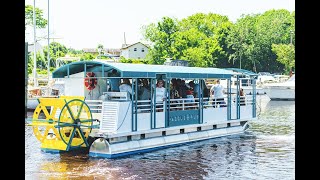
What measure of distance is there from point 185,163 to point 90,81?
4333mm

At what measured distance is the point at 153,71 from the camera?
16.7m

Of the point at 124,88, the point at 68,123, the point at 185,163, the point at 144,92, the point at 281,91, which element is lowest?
the point at 185,163

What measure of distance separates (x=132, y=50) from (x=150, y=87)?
91156 mm

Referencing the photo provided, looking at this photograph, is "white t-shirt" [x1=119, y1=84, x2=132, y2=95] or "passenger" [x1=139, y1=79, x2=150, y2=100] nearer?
"white t-shirt" [x1=119, y1=84, x2=132, y2=95]

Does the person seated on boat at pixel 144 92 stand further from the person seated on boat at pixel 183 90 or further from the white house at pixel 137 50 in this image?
the white house at pixel 137 50

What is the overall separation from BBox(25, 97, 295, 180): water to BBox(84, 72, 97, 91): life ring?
2.43 meters

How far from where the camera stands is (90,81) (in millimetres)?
17078

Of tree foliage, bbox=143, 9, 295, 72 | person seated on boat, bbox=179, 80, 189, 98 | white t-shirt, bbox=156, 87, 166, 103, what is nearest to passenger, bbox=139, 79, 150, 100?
white t-shirt, bbox=156, 87, 166, 103

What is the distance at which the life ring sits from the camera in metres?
17.0

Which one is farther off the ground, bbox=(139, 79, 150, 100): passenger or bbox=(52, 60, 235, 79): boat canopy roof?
bbox=(52, 60, 235, 79): boat canopy roof

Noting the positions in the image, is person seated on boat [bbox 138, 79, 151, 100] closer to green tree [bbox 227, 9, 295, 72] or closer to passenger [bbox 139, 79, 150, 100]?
passenger [bbox 139, 79, 150, 100]

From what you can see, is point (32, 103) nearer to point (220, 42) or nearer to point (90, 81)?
point (90, 81)

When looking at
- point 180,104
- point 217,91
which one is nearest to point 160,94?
point 180,104
